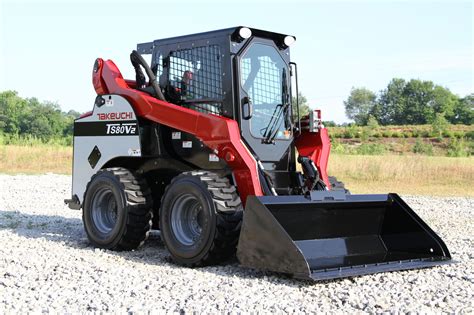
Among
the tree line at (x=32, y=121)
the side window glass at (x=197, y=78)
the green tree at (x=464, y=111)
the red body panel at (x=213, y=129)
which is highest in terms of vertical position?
the green tree at (x=464, y=111)

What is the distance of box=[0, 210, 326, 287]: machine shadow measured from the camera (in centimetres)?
631

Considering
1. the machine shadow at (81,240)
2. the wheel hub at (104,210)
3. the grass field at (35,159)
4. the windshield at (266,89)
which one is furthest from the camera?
the grass field at (35,159)

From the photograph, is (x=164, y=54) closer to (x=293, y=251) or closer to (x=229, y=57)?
(x=229, y=57)

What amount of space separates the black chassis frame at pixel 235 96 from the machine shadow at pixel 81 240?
1.14m

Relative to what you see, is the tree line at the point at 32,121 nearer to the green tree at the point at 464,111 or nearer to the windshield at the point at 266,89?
the green tree at the point at 464,111

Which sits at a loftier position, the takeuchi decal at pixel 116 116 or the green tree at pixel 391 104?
the green tree at pixel 391 104

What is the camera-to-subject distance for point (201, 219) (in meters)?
6.96

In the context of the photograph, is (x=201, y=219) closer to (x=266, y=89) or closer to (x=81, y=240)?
(x=266, y=89)

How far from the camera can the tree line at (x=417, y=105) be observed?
7150 centimetres

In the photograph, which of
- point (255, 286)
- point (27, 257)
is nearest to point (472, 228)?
point (255, 286)

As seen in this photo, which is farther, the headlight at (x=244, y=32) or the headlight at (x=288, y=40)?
the headlight at (x=288, y=40)

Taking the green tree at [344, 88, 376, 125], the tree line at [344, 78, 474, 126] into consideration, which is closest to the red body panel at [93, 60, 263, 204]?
the tree line at [344, 78, 474, 126]

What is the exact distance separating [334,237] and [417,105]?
241 feet

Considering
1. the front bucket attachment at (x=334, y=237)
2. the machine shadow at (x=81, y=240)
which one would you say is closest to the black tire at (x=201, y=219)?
the machine shadow at (x=81, y=240)
